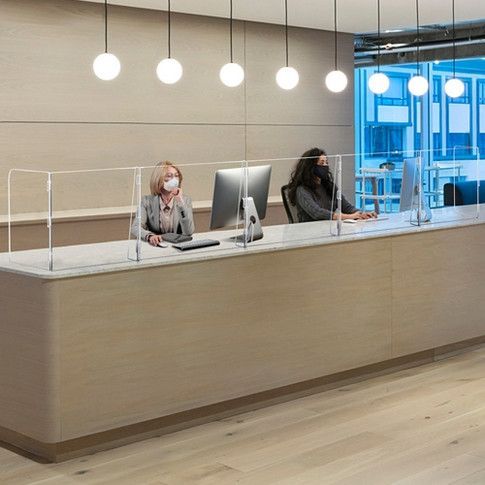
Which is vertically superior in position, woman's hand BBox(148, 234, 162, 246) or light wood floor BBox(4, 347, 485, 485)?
woman's hand BBox(148, 234, 162, 246)

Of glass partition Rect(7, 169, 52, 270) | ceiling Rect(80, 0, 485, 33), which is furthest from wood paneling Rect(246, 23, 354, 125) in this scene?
glass partition Rect(7, 169, 52, 270)

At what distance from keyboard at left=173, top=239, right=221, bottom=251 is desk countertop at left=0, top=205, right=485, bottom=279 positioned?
0.09 feet

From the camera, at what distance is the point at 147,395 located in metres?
4.38

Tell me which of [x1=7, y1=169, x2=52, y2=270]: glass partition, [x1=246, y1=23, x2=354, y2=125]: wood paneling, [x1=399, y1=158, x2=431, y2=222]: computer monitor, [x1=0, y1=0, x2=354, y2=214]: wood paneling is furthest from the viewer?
[x1=246, y1=23, x2=354, y2=125]: wood paneling

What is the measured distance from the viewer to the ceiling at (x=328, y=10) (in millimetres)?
7508

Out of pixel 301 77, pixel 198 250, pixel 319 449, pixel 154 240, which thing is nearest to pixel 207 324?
pixel 198 250

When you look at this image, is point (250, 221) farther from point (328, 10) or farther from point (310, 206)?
point (328, 10)

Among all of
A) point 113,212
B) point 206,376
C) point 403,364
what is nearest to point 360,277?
point 403,364

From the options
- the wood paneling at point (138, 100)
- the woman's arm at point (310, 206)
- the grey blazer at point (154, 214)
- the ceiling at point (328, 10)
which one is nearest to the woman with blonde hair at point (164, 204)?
the grey blazer at point (154, 214)

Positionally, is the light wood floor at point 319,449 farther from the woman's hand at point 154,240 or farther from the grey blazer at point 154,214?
the grey blazer at point 154,214

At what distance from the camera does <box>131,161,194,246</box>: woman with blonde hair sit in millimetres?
5375

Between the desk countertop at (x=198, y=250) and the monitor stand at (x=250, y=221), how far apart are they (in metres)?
0.04

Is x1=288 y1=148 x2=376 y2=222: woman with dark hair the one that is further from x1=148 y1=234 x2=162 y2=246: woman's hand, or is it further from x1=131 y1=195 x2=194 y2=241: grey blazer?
x1=148 y1=234 x2=162 y2=246: woman's hand

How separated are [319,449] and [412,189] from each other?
209 cm
